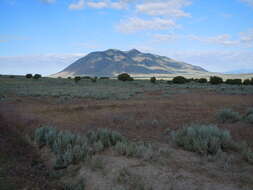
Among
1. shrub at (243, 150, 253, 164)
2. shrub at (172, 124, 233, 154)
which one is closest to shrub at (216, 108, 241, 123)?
shrub at (172, 124, 233, 154)

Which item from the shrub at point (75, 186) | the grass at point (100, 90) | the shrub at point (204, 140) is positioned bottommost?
the shrub at point (75, 186)

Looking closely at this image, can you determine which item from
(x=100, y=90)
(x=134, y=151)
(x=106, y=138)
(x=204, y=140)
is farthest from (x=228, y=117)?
(x=100, y=90)

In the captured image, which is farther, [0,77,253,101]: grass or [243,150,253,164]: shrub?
[0,77,253,101]: grass

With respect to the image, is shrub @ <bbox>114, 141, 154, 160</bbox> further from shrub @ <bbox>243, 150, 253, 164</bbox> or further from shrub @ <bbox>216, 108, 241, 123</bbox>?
shrub @ <bbox>216, 108, 241, 123</bbox>

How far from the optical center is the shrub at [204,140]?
5.29m

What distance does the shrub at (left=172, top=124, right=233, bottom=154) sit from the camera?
5.29 m

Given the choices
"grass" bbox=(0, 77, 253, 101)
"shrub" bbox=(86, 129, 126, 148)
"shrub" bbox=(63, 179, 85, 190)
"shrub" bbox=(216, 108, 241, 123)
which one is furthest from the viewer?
"grass" bbox=(0, 77, 253, 101)

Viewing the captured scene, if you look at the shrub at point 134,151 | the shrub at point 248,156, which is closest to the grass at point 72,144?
the shrub at point 134,151

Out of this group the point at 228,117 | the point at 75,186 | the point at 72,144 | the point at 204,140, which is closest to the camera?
the point at 75,186

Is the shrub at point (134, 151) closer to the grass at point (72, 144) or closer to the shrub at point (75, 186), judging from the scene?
the grass at point (72, 144)

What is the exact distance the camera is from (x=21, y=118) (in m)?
10.1

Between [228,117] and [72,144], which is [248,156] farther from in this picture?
[72,144]

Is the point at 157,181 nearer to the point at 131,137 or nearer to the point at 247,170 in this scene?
the point at 247,170

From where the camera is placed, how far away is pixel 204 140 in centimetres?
546
